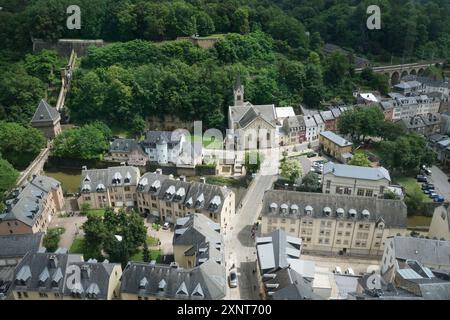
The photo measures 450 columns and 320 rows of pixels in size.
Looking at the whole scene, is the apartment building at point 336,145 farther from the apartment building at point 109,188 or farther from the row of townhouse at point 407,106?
the apartment building at point 109,188

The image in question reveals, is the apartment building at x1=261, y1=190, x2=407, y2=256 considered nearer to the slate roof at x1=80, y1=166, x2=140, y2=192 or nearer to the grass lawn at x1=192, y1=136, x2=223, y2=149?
the slate roof at x1=80, y1=166, x2=140, y2=192

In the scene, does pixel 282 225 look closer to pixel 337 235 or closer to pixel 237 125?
pixel 337 235

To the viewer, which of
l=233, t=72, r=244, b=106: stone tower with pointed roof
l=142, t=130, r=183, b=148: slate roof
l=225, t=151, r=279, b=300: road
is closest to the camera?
l=225, t=151, r=279, b=300: road

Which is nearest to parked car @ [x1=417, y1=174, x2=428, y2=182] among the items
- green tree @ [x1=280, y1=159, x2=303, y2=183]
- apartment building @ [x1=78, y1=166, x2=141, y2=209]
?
green tree @ [x1=280, y1=159, x2=303, y2=183]

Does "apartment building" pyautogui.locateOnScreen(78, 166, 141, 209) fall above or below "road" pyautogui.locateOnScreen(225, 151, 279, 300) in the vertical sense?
above

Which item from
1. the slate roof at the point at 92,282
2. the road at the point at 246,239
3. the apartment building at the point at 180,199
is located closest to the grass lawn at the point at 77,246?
the apartment building at the point at 180,199

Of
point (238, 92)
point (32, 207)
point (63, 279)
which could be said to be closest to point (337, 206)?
point (63, 279)
